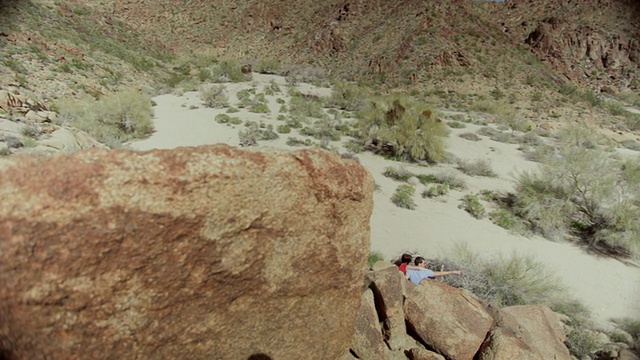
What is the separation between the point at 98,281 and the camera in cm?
155

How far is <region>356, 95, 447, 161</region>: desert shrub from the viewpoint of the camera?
36.2 ft

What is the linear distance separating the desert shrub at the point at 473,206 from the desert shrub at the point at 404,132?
2.75 metres

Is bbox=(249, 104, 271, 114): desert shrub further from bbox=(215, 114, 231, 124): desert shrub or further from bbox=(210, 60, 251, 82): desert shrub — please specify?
bbox=(210, 60, 251, 82): desert shrub

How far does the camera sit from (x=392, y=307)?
330cm

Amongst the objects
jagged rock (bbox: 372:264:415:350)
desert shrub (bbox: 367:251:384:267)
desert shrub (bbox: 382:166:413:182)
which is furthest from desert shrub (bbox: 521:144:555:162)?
jagged rock (bbox: 372:264:415:350)

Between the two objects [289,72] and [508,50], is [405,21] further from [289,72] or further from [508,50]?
[289,72]

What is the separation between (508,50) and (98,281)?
36.3 metres

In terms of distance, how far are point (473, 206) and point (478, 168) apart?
2794mm

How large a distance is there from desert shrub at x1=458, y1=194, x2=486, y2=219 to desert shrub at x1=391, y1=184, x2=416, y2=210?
1.23 metres

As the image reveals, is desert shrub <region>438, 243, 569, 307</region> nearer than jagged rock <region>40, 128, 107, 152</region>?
Yes

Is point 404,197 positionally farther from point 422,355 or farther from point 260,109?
point 260,109

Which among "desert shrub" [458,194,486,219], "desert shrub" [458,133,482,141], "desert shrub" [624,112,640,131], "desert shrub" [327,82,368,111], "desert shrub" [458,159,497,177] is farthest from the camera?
"desert shrub" [624,112,640,131]

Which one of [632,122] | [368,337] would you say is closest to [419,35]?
[632,122]

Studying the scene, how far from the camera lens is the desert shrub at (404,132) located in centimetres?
1102
